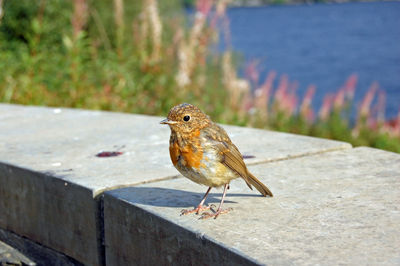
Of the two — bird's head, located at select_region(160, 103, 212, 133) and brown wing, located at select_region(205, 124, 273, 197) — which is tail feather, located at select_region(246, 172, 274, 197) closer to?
brown wing, located at select_region(205, 124, 273, 197)

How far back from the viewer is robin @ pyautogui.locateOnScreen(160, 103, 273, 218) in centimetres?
260

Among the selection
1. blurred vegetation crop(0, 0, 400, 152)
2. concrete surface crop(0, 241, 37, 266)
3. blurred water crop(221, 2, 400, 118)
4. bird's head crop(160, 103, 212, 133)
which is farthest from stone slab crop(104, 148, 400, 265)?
blurred water crop(221, 2, 400, 118)

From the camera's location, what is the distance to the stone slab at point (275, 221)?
2.21 meters

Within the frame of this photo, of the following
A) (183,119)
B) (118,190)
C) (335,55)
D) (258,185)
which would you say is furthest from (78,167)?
(335,55)

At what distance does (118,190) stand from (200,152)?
54 cm

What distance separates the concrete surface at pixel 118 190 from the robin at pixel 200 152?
17 centimetres

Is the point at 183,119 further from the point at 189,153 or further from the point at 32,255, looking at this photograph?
the point at 32,255

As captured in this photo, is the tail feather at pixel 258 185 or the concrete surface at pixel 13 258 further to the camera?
the concrete surface at pixel 13 258

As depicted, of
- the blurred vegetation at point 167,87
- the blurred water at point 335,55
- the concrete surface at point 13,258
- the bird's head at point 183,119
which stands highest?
the bird's head at point 183,119

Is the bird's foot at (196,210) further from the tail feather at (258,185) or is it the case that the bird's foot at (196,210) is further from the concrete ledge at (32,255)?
the concrete ledge at (32,255)

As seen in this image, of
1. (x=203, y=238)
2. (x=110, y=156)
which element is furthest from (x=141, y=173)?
(x=203, y=238)

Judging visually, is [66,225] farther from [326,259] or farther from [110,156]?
[326,259]

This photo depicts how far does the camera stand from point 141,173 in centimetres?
327

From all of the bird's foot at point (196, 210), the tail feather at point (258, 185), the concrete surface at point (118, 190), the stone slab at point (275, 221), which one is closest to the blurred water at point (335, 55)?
the concrete surface at point (118, 190)
